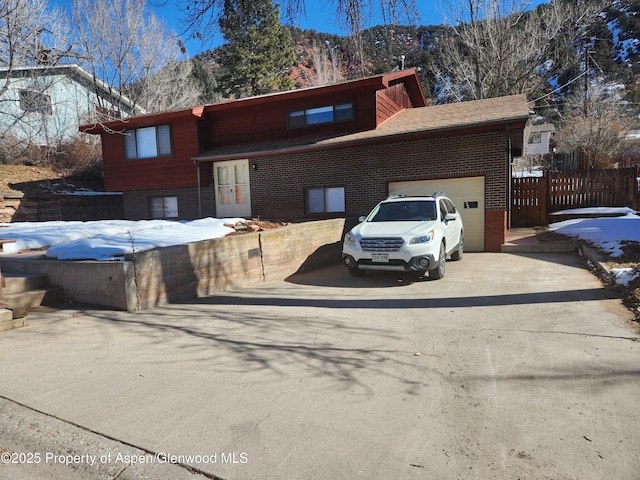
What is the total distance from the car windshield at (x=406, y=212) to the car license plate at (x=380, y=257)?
1324 millimetres

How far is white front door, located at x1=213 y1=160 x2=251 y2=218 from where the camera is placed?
17.7 m

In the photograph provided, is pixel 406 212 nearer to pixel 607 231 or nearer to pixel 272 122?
pixel 607 231

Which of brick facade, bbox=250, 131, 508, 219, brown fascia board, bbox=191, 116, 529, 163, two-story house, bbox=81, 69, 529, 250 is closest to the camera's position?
brown fascia board, bbox=191, 116, 529, 163

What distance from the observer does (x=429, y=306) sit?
6551 mm

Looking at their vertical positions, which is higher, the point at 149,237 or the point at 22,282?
the point at 149,237

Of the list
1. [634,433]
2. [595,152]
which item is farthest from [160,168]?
[595,152]

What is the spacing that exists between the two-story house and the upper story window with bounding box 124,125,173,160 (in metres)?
0.05

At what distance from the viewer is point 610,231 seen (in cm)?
1130

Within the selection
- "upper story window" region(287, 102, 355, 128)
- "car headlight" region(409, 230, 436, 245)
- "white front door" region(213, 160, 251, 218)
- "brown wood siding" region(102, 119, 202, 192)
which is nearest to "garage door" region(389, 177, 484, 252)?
"upper story window" region(287, 102, 355, 128)

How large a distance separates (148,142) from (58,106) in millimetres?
12424

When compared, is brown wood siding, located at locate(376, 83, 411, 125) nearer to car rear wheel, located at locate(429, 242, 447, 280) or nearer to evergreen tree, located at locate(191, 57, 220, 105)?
car rear wheel, located at locate(429, 242, 447, 280)

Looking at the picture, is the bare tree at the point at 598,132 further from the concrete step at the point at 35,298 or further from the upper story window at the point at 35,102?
the upper story window at the point at 35,102

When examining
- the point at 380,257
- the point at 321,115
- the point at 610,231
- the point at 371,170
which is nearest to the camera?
the point at 380,257

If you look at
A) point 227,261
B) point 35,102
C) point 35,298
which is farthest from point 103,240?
point 35,102
